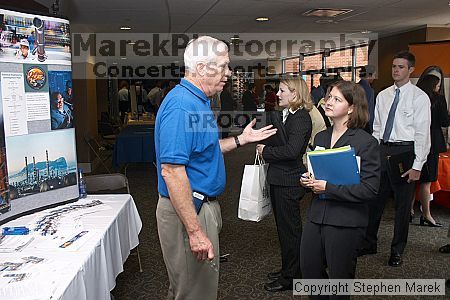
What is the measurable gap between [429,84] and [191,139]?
3.28 m

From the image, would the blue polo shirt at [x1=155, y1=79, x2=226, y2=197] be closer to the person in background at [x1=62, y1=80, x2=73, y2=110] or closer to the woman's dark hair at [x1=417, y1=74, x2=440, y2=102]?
the person in background at [x1=62, y1=80, x2=73, y2=110]

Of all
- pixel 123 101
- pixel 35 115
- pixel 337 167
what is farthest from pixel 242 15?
pixel 123 101

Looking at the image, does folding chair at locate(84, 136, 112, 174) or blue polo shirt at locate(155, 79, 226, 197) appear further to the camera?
folding chair at locate(84, 136, 112, 174)

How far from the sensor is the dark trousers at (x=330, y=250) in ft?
6.88

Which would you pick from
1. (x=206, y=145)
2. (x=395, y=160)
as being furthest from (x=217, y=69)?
(x=395, y=160)

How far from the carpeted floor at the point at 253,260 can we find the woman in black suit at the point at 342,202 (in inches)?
34.6

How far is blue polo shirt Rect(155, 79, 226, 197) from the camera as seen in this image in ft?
5.63

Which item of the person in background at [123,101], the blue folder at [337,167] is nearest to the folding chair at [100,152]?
Answer: the person in background at [123,101]

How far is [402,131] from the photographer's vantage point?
3326 millimetres

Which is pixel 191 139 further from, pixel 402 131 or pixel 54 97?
pixel 402 131

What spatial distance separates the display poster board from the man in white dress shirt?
7.85 feet

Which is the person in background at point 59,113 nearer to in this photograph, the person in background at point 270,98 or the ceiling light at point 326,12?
the ceiling light at point 326,12

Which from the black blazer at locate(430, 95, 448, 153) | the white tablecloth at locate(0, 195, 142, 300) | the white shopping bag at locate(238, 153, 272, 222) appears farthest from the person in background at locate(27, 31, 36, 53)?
the black blazer at locate(430, 95, 448, 153)

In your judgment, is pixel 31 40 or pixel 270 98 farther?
pixel 270 98
